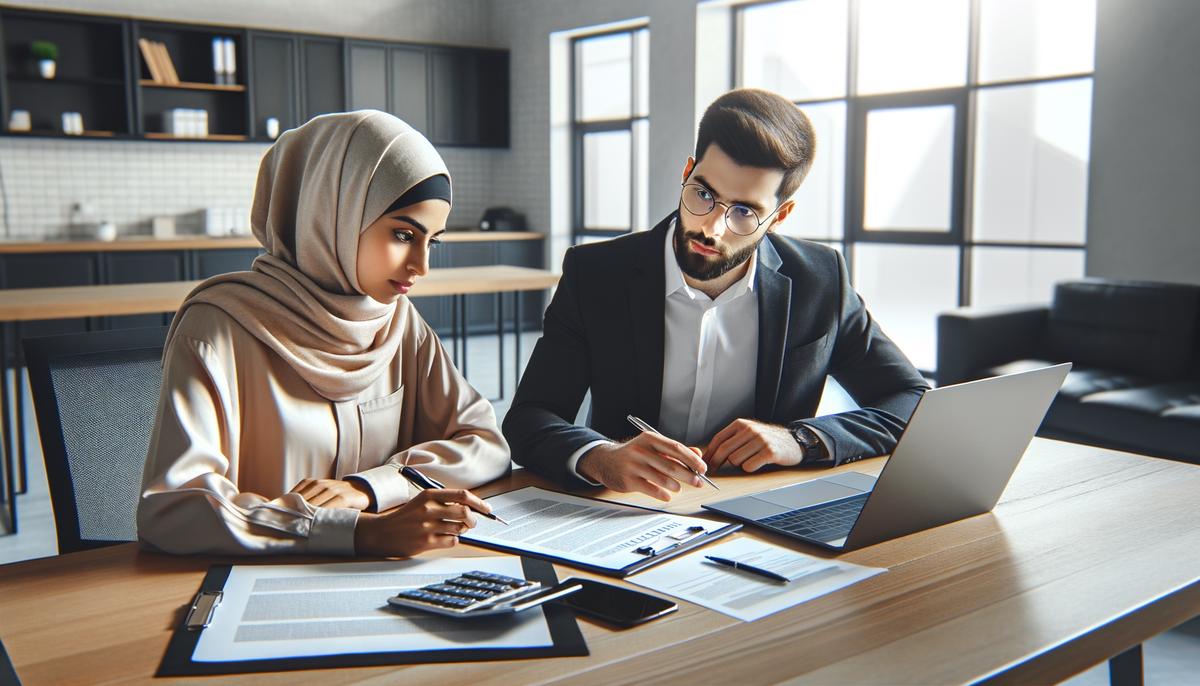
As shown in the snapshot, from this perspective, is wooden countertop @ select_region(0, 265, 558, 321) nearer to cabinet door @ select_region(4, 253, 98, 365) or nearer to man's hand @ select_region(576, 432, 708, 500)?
man's hand @ select_region(576, 432, 708, 500)

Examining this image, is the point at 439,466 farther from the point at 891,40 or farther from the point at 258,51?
the point at 258,51

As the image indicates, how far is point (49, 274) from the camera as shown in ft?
20.9

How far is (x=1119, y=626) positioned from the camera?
95 cm

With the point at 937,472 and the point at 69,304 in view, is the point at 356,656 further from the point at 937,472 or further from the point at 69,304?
the point at 69,304

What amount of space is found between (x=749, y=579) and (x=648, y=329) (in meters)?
0.75

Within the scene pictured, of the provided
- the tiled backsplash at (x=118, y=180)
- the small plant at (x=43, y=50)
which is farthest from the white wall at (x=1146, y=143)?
the small plant at (x=43, y=50)

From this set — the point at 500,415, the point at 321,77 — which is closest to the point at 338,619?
the point at 500,415

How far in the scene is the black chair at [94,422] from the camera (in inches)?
55.9

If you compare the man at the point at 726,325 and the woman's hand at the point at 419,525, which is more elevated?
the man at the point at 726,325

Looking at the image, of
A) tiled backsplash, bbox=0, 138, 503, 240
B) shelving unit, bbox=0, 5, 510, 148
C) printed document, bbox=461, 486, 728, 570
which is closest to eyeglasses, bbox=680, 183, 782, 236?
printed document, bbox=461, 486, 728, 570

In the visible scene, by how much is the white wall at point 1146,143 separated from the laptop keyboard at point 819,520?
13.0 ft

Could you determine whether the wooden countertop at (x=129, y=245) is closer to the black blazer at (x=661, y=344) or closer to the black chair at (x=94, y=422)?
the black chair at (x=94, y=422)

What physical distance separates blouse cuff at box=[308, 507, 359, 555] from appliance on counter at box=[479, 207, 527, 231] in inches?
294

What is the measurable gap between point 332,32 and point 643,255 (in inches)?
275
